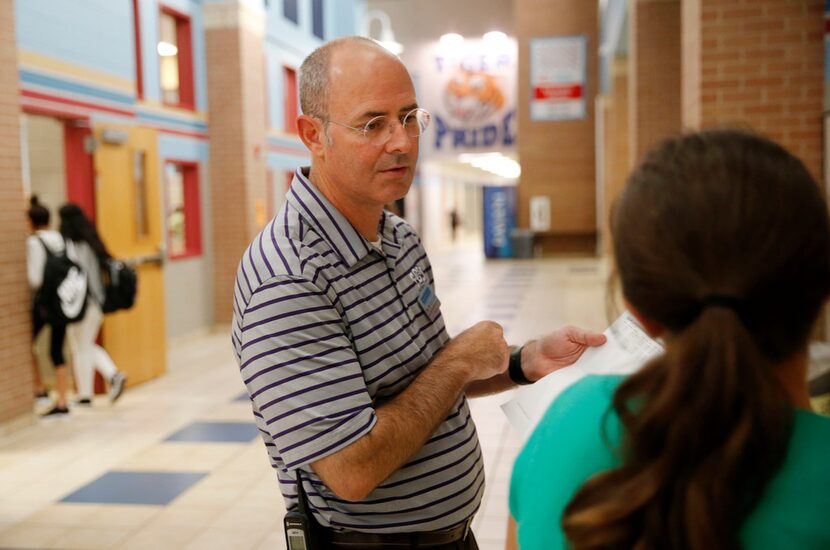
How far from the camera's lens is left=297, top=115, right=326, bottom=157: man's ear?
5.43ft

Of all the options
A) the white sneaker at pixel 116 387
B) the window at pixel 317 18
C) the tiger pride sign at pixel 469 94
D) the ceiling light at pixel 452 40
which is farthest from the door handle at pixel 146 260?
the ceiling light at pixel 452 40

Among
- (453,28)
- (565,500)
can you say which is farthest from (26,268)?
(453,28)

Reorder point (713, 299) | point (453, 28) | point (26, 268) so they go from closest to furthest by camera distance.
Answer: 1. point (713, 299)
2. point (26, 268)
3. point (453, 28)

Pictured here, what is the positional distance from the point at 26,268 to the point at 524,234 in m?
15.6

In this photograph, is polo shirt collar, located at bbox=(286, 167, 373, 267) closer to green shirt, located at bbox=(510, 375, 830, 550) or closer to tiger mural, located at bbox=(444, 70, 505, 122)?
green shirt, located at bbox=(510, 375, 830, 550)

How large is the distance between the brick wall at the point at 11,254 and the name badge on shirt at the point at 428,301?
4932 mm

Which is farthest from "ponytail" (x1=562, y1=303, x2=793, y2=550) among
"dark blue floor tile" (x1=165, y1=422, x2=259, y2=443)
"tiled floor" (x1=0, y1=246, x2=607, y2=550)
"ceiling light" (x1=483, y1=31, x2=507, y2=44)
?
"ceiling light" (x1=483, y1=31, x2=507, y2=44)

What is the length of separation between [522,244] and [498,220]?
99 cm

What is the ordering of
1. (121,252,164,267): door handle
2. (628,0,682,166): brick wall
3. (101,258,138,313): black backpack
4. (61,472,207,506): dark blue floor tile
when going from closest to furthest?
1. (61,472,207,506): dark blue floor tile
2. (101,258,138,313): black backpack
3. (121,252,164,267): door handle
4. (628,0,682,166): brick wall

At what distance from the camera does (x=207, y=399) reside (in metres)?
7.05

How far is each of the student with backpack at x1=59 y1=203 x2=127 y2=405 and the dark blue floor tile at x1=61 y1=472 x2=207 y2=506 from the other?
6.09 feet

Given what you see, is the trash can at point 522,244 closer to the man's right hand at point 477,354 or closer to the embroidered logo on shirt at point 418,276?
the embroidered logo on shirt at point 418,276

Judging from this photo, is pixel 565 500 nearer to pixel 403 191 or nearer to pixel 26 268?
pixel 403 191

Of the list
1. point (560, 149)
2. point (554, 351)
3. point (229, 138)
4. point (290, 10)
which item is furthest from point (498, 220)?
point (554, 351)
